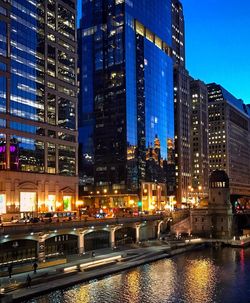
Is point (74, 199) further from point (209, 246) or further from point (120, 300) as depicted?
point (120, 300)

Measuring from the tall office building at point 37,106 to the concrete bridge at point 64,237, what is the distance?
25.6m

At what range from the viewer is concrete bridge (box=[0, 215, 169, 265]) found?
290 feet

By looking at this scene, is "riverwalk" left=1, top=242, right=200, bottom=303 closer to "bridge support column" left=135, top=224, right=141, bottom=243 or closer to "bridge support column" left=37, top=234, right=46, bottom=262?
"bridge support column" left=37, top=234, right=46, bottom=262

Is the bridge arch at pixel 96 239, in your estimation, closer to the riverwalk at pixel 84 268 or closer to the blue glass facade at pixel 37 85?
the riverwalk at pixel 84 268

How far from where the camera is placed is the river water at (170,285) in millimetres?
69762

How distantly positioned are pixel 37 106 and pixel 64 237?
53.4 meters

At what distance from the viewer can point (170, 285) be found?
79.7m

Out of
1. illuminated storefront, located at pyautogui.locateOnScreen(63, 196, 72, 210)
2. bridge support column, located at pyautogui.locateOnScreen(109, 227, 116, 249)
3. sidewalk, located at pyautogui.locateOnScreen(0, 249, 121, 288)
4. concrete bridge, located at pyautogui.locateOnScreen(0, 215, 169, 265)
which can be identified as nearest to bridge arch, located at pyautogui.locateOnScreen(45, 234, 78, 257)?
concrete bridge, located at pyautogui.locateOnScreen(0, 215, 169, 265)

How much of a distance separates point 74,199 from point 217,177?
52.1 m

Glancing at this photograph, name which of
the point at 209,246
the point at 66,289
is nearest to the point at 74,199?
the point at 209,246

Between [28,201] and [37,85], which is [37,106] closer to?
[37,85]

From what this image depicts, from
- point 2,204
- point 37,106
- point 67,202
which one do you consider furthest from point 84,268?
point 37,106

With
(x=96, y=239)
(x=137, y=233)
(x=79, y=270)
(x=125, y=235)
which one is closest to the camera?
(x=79, y=270)

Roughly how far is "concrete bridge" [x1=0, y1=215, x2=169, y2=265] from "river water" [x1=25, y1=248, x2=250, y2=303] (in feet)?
57.8
